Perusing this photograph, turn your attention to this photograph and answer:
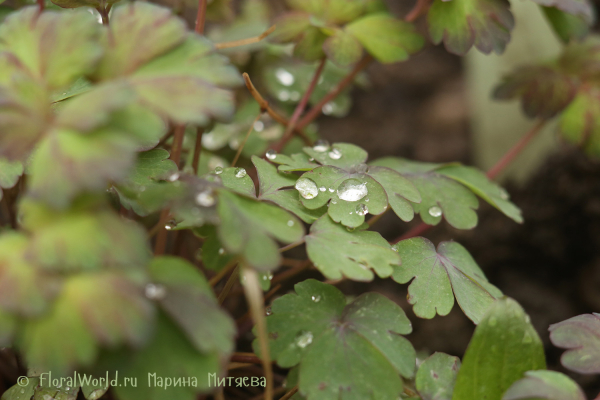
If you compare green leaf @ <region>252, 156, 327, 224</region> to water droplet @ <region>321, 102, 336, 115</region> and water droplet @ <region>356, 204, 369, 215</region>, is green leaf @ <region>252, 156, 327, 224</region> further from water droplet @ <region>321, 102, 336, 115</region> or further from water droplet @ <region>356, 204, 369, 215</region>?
water droplet @ <region>321, 102, 336, 115</region>

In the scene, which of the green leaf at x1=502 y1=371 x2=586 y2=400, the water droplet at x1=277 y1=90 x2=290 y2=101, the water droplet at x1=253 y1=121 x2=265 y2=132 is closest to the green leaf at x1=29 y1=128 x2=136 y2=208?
the green leaf at x1=502 y1=371 x2=586 y2=400

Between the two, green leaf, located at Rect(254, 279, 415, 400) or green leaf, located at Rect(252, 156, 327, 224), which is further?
green leaf, located at Rect(252, 156, 327, 224)

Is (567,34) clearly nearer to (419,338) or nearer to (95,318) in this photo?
(419,338)

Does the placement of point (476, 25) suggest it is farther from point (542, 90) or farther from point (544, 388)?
point (544, 388)

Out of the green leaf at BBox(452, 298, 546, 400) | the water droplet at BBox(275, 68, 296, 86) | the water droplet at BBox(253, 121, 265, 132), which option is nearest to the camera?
the green leaf at BBox(452, 298, 546, 400)

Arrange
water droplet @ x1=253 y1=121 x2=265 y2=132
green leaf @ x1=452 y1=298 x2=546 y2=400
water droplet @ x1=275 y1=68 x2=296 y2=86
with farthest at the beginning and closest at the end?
water droplet @ x1=275 y1=68 x2=296 y2=86
water droplet @ x1=253 y1=121 x2=265 y2=132
green leaf @ x1=452 y1=298 x2=546 y2=400

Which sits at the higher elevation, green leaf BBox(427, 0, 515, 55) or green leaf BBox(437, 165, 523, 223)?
green leaf BBox(427, 0, 515, 55)
